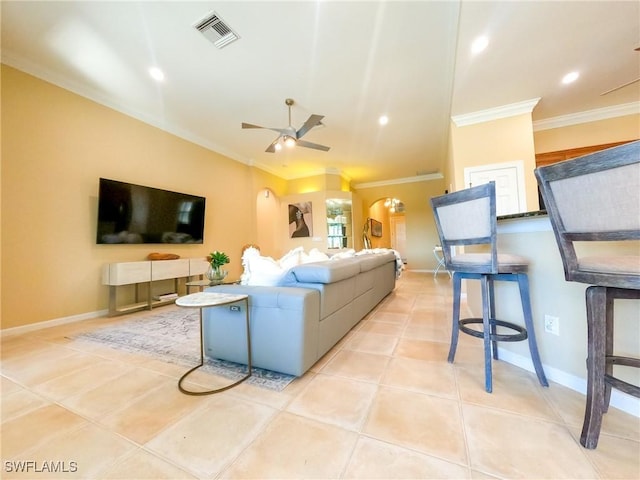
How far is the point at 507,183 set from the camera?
142 inches

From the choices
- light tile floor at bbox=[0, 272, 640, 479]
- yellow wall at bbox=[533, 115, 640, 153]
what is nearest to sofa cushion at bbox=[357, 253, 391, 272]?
light tile floor at bbox=[0, 272, 640, 479]

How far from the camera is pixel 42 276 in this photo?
9.22ft

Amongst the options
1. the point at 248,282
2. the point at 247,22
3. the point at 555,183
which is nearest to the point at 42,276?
the point at 248,282

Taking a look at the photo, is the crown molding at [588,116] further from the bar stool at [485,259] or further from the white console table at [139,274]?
the white console table at [139,274]

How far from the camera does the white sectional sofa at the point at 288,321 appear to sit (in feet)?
4.96

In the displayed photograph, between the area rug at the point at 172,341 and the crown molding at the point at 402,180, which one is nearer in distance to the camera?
the area rug at the point at 172,341

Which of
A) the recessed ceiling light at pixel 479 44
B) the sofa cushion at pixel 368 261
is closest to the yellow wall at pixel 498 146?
the recessed ceiling light at pixel 479 44

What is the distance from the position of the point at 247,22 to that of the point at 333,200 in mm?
4425

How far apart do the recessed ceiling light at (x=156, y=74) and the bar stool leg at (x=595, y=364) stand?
166 inches

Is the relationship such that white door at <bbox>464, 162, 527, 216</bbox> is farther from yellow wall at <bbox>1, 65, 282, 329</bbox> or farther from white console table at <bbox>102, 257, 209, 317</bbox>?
yellow wall at <bbox>1, 65, 282, 329</bbox>

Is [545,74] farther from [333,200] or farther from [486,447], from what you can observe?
[333,200]

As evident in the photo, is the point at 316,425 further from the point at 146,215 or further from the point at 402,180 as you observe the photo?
the point at 402,180

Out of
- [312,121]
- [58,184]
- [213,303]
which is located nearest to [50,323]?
[58,184]

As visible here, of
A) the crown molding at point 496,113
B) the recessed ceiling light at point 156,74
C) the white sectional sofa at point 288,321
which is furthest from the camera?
the crown molding at point 496,113
